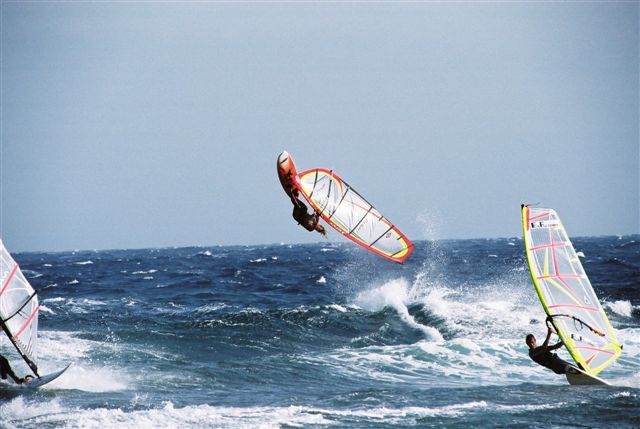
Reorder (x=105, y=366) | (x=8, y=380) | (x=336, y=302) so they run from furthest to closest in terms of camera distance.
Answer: (x=336, y=302), (x=105, y=366), (x=8, y=380)

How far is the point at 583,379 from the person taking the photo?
520 inches

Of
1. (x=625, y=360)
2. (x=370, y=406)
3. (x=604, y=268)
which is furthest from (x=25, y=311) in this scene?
(x=604, y=268)

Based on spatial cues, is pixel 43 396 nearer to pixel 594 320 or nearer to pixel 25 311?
pixel 25 311

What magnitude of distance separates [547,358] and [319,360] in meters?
6.21

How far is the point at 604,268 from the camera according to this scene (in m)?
39.2

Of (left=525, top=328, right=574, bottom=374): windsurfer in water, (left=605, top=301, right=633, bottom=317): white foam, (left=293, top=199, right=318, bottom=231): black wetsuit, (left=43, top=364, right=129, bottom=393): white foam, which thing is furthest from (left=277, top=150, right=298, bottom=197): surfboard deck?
(left=605, top=301, right=633, bottom=317): white foam

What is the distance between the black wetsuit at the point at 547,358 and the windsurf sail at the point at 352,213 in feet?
9.60

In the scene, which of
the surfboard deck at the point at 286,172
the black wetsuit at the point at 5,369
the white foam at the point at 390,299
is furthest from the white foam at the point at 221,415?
the white foam at the point at 390,299

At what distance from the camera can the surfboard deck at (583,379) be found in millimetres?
13047

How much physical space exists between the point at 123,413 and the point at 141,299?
18112mm

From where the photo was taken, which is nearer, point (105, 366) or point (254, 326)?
point (105, 366)

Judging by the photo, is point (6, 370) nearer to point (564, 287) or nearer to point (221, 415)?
point (221, 415)

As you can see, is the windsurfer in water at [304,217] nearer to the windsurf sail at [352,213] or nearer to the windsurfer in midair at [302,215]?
the windsurfer in midair at [302,215]

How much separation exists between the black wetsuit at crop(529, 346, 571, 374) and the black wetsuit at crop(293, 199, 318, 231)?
13.7 feet
